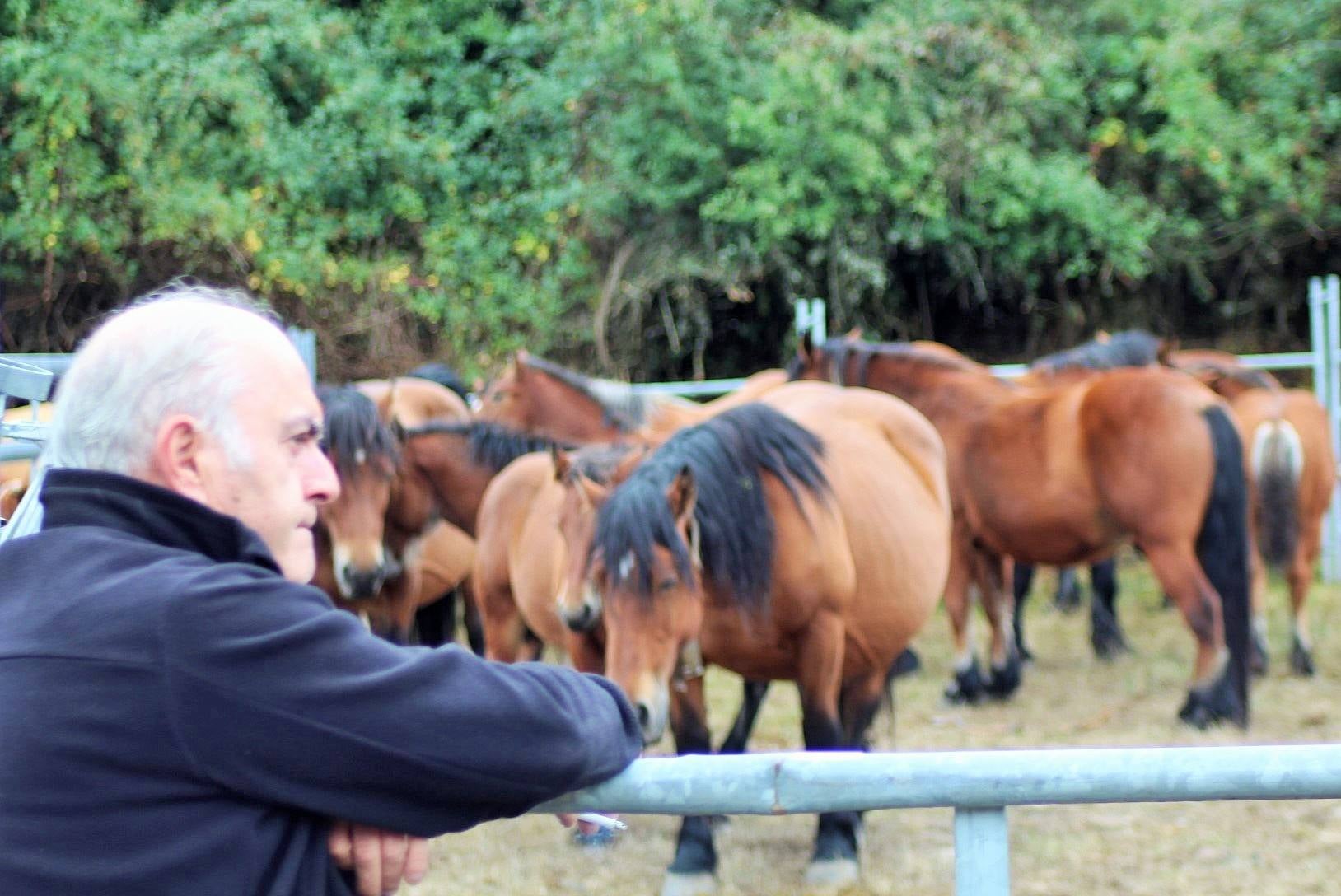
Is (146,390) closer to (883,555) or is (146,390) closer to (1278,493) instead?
(883,555)

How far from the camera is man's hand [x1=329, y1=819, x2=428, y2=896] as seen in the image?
118cm

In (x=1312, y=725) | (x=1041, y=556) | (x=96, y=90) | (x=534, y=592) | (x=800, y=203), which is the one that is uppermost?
(x=96, y=90)

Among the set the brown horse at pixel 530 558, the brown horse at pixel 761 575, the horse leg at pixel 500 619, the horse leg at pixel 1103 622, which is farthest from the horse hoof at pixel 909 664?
the brown horse at pixel 761 575

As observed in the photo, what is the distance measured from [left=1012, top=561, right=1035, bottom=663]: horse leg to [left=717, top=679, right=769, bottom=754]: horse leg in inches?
114

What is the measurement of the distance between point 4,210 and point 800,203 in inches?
251

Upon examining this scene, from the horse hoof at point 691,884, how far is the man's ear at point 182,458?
304cm

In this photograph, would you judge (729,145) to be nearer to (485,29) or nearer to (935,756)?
(485,29)

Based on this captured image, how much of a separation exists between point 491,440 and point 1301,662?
4546mm

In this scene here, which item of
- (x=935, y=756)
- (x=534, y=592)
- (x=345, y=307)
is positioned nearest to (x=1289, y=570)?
(x=534, y=592)

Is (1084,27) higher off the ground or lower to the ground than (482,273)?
higher

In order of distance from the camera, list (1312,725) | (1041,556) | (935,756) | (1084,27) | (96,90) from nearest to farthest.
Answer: (935,756), (1312,725), (1041,556), (96,90), (1084,27)

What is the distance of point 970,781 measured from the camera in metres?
1.26

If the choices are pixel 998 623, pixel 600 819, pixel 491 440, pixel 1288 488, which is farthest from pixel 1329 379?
pixel 600 819

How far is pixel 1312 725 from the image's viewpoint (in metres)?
5.98
